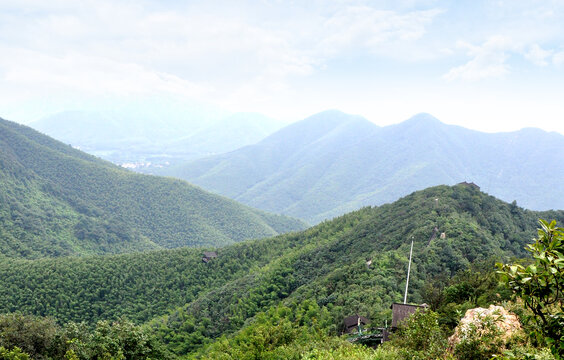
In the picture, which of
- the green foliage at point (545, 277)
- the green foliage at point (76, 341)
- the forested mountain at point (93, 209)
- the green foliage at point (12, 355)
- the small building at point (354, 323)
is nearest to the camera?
the green foliage at point (545, 277)

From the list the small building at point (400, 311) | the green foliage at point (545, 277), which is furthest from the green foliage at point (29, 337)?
the green foliage at point (545, 277)

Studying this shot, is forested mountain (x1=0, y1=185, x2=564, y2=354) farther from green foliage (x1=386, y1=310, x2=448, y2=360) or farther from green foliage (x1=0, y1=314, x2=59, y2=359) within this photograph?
green foliage (x1=0, y1=314, x2=59, y2=359)

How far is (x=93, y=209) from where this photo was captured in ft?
422

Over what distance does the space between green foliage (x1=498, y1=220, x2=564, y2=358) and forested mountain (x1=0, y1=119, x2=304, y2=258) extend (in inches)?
4238

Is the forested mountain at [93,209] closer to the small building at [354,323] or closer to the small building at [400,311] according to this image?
the small building at [354,323]

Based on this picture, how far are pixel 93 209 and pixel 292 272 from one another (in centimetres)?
10683

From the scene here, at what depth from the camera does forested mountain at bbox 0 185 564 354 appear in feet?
119

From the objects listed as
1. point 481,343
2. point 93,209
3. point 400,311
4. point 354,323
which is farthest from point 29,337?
point 93,209

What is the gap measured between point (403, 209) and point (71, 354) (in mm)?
50541

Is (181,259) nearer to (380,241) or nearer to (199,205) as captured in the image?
(380,241)

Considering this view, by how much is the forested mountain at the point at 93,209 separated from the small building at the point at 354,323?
91.7 meters

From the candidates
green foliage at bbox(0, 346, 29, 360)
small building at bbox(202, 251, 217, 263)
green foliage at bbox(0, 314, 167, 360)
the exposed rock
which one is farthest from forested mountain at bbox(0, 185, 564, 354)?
green foliage at bbox(0, 346, 29, 360)

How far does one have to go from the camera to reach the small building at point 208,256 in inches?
2577

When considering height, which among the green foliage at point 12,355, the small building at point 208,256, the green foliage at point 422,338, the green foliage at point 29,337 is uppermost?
the green foliage at point 422,338
